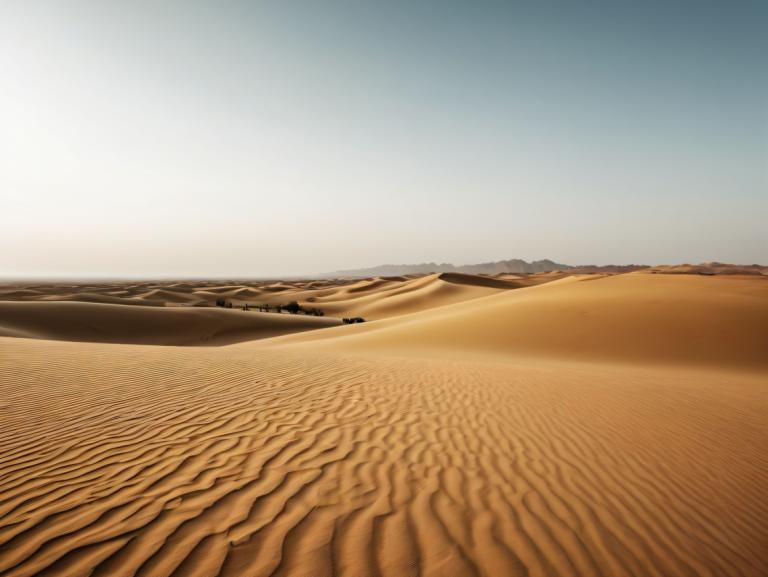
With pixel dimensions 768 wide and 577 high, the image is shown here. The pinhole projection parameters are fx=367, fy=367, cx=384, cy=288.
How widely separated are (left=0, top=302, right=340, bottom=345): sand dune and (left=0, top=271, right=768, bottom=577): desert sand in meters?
13.6

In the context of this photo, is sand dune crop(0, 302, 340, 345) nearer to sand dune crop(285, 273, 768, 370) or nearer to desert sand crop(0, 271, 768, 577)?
sand dune crop(285, 273, 768, 370)

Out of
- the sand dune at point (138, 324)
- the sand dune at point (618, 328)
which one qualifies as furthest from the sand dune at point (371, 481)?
the sand dune at point (138, 324)

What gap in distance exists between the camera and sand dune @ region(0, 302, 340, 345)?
820 inches

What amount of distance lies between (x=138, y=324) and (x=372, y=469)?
25.2 metres

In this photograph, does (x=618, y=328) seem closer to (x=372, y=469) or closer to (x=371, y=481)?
(x=372, y=469)

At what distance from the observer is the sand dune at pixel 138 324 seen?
2083cm

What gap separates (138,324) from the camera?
23.6 metres

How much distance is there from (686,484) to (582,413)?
2.16 meters

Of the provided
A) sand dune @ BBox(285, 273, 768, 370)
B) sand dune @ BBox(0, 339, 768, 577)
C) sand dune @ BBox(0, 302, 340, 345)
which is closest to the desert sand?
sand dune @ BBox(0, 339, 768, 577)

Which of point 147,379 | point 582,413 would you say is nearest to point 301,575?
point 582,413

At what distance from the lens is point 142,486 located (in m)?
3.30

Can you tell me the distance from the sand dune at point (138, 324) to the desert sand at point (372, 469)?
537 inches

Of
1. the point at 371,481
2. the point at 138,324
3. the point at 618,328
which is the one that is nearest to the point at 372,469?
the point at 371,481

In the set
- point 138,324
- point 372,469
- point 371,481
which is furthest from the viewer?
point 138,324
